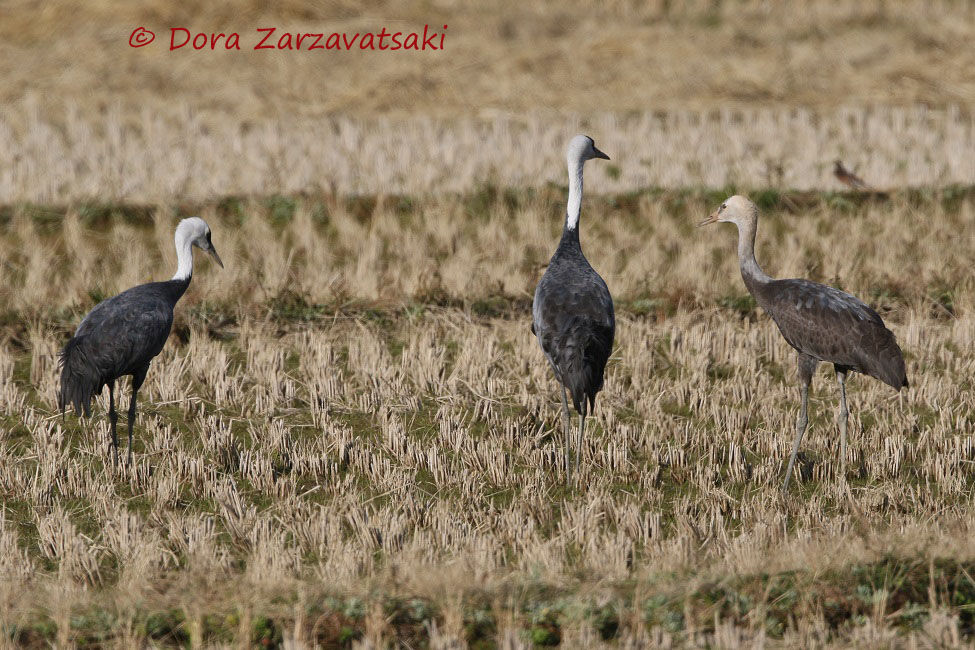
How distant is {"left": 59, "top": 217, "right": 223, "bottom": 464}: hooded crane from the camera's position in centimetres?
747

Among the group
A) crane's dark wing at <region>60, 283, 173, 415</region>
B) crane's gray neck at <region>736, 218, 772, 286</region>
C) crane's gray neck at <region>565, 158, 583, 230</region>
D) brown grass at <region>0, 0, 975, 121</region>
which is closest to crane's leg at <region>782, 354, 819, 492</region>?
crane's gray neck at <region>736, 218, 772, 286</region>

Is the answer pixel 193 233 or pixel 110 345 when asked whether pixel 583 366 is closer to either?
pixel 110 345

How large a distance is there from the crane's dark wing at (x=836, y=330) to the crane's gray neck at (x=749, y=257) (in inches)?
10.3

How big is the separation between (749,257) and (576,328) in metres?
1.63

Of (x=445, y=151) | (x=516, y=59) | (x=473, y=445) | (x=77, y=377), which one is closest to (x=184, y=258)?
(x=77, y=377)

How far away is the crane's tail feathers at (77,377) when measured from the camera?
24.5 feet

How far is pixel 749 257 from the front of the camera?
8320 millimetres

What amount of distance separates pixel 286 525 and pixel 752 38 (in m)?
20.0

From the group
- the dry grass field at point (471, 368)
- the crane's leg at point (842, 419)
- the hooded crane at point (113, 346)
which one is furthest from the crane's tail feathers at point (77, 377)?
the crane's leg at point (842, 419)

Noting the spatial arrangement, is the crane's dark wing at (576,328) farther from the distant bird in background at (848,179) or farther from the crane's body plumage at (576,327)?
the distant bird in background at (848,179)

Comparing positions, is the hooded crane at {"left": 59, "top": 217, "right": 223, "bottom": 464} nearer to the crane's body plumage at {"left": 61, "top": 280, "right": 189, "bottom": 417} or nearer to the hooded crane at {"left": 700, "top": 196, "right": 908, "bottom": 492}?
the crane's body plumage at {"left": 61, "top": 280, "right": 189, "bottom": 417}

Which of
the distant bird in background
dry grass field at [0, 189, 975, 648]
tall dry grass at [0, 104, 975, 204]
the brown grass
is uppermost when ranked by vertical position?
the brown grass

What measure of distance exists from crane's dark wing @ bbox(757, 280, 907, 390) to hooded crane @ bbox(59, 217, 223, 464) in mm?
4037

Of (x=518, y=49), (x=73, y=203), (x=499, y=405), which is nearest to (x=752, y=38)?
(x=518, y=49)
